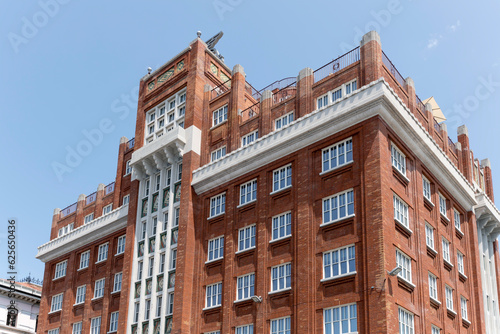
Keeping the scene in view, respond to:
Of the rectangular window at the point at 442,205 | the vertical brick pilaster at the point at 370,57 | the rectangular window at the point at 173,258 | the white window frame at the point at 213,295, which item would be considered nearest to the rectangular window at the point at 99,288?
the rectangular window at the point at 173,258

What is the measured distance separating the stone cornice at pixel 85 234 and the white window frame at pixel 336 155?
20.6 m

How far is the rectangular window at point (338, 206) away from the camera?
118ft

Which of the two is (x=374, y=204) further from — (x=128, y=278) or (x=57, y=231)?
(x=57, y=231)

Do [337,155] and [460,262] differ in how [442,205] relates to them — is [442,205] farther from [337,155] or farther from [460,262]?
[337,155]

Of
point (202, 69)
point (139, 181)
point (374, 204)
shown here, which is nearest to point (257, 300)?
point (374, 204)

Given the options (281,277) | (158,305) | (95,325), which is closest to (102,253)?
(95,325)

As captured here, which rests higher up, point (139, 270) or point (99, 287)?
point (99, 287)

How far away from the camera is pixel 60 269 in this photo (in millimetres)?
59156

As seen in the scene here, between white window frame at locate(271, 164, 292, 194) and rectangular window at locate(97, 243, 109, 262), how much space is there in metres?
20.4

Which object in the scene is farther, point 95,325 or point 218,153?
point 95,325

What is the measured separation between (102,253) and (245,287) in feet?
65.0

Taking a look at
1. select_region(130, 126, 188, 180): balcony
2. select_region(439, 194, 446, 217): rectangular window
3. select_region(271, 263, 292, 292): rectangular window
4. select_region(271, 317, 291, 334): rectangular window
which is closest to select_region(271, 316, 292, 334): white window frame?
select_region(271, 317, 291, 334): rectangular window

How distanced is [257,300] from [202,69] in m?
20.5

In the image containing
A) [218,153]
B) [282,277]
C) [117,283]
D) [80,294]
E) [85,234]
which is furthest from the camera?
[85,234]
